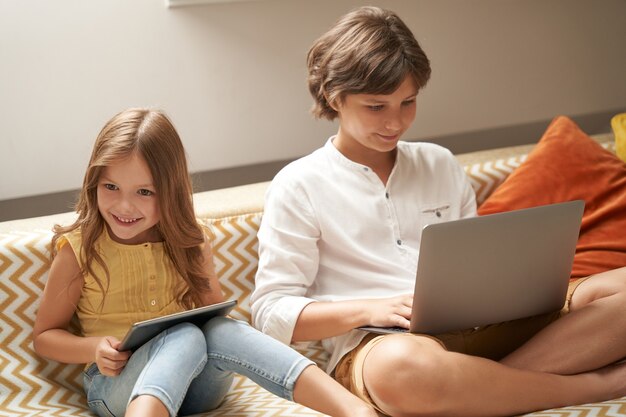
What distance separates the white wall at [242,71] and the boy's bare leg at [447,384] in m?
1.00

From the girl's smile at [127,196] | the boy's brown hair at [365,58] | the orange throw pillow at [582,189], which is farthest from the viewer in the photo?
the orange throw pillow at [582,189]

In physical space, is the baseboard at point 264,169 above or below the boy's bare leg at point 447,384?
above

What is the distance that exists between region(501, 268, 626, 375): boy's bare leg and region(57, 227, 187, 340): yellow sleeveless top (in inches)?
26.1

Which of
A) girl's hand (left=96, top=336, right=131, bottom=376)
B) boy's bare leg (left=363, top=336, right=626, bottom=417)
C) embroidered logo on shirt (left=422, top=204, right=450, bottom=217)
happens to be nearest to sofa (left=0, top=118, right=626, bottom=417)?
boy's bare leg (left=363, top=336, right=626, bottom=417)

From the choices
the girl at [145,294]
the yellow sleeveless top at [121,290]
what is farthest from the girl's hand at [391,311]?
the yellow sleeveless top at [121,290]

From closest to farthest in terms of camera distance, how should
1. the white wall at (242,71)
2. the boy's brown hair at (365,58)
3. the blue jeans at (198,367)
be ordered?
the blue jeans at (198,367), the boy's brown hair at (365,58), the white wall at (242,71)

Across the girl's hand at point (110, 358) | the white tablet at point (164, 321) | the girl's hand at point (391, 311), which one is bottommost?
the girl's hand at point (110, 358)

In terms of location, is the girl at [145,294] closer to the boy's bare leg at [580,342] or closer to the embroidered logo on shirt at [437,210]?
the boy's bare leg at [580,342]

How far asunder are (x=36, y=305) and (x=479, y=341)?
2.81ft

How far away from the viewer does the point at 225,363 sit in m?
1.63

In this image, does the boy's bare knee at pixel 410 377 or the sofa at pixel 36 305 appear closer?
the boy's bare knee at pixel 410 377

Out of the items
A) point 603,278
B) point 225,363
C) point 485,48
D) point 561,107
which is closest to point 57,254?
point 225,363

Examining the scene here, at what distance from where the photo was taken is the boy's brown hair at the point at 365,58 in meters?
1.83

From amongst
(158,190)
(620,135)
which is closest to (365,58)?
(158,190)
